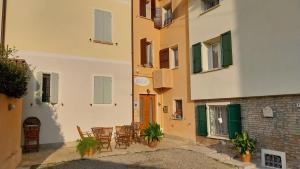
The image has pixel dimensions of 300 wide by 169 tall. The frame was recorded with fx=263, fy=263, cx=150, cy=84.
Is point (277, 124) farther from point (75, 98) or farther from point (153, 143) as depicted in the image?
point (75, 98)

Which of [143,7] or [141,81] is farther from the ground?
[143,7]

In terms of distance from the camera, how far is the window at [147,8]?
16120 mm

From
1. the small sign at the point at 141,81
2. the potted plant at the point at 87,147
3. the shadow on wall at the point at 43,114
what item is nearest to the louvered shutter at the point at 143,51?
the small sign at the point at 141,81

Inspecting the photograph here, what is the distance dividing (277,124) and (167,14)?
9908 mm

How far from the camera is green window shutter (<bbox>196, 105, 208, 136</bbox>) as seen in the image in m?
12.1

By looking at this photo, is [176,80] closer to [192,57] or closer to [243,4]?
[192,57]

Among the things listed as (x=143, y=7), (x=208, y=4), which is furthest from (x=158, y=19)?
(x=208, y=4)

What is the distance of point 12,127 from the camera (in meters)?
7.88

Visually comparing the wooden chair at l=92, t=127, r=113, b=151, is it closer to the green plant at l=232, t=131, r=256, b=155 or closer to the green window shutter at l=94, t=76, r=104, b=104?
the green window shutter at l=94, t=76, r=104, b=104

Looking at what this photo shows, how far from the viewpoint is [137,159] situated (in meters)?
9.65

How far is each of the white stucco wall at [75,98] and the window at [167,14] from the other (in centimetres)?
396

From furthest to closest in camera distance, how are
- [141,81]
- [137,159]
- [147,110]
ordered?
[147,110] → [141,81] → [137,159]

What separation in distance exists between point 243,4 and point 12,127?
9.29 meters

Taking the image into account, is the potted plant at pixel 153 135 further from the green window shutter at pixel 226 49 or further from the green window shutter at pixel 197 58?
the green window shutter at pixel 226 49
